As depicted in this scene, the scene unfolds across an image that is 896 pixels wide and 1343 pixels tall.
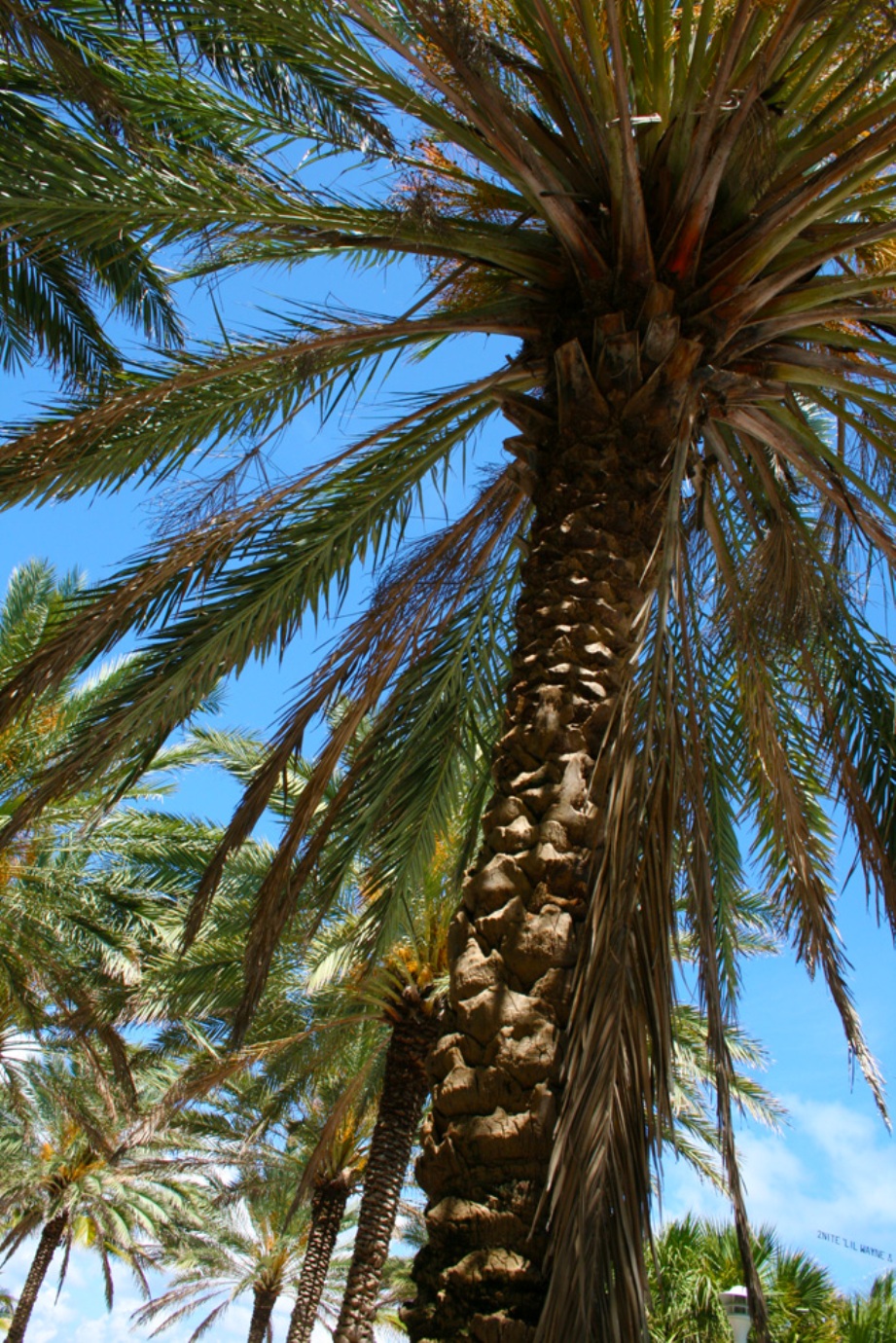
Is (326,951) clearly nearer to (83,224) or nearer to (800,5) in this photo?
(83,224)

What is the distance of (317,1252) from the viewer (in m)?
17.1

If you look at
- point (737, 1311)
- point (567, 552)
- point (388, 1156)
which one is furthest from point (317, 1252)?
point (567, 552)

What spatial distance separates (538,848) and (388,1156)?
1011cm

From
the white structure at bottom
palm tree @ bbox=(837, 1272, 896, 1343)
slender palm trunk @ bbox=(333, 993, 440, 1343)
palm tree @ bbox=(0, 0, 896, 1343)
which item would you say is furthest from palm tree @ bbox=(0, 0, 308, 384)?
palm tree @ bbox=(837, 1272, 896, 1343)

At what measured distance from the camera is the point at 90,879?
1362cm

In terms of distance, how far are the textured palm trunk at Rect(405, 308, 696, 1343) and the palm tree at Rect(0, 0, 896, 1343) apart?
0.5 inches

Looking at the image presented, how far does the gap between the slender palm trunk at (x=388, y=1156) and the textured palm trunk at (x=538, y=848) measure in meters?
9.01

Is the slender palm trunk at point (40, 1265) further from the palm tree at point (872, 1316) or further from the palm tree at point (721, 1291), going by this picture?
the palm tree at point (872, 1316)

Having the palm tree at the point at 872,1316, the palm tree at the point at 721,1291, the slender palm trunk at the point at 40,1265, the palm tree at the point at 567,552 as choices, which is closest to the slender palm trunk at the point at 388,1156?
the palm tree at the point at 721,1291

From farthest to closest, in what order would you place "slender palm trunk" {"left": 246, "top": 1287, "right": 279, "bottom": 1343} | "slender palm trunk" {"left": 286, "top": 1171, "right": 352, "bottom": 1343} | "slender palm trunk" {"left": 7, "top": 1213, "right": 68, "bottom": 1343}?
"slender palm trunk" {"left": 246, "top": 1287, "right": 279, "bottom": 1343}
"slender palm trunk" {"left": 7, "top": 1213, "right": 68, "bottom": 1343}
"slender palm trunk" {"left": 286, "top": 1171, "right": 352, "bottom": 1343}

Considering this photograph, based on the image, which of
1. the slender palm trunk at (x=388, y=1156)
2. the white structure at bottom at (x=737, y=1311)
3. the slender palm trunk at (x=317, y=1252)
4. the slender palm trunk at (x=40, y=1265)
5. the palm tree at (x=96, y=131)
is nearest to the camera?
the palm tree at (x=96, y=131)

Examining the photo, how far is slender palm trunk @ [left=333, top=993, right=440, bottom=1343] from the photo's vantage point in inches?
499

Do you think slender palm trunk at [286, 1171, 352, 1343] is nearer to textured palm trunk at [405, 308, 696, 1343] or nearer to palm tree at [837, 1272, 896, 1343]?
palm tree at [837, 1272, 896, 1343]

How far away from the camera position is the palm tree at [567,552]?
3404mm
